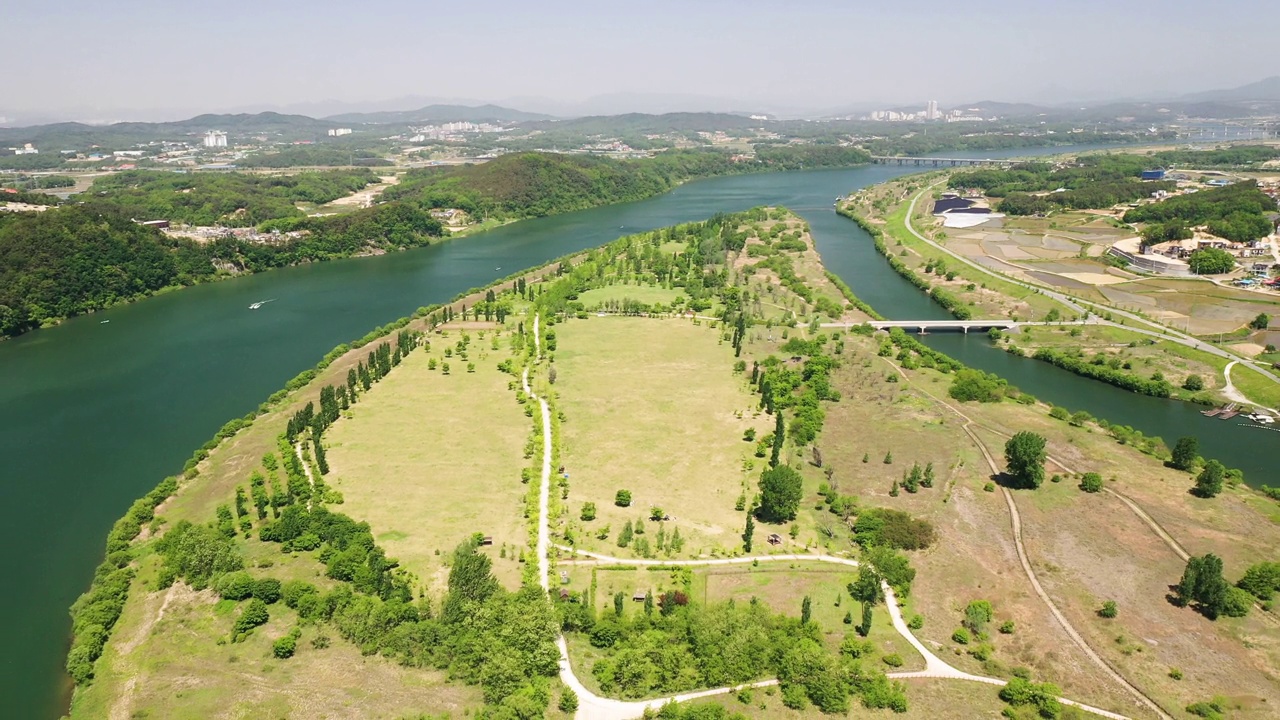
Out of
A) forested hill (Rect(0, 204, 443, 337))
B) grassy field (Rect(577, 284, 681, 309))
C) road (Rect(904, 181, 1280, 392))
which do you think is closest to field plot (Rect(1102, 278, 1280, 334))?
road (Rect(904, 181, 1280, 392))

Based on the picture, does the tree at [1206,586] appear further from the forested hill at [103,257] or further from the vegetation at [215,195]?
the vegetation at [215,195]

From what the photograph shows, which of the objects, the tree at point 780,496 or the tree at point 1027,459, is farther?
the tree at point 1027,459

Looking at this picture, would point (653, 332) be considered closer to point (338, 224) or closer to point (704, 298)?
point (704, 298)

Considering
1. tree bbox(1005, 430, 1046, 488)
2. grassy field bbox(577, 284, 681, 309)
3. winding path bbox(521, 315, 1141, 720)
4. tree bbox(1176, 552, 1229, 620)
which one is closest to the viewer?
winding path bbox(521, 315, 1141, 720)

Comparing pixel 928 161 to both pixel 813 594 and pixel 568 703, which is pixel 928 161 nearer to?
pixel 813 594

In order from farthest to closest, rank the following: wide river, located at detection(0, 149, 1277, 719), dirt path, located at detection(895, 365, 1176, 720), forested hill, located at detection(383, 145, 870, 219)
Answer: forested hill, located at detection(383, 145, 870, 219) → wide river, located at detection(0, 149, 1277, 719) → dirt path, located at detection(895, 365, 1176, 720)

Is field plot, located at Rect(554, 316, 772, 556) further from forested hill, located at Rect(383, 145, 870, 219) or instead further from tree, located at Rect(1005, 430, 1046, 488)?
forested hill, located at Rect(383, 145, 870, 219)

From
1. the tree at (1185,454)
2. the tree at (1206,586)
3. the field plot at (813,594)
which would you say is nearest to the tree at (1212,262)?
the tree at (1185,454)

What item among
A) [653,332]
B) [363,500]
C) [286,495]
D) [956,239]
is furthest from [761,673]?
[956,239]
